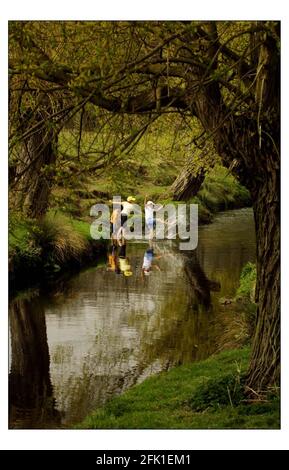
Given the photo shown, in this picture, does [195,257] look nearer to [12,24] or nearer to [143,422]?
[143,422]

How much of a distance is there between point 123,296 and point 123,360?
5.91 metres

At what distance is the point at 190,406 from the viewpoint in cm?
980

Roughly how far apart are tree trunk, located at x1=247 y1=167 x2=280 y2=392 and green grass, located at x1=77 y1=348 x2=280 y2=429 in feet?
1.26

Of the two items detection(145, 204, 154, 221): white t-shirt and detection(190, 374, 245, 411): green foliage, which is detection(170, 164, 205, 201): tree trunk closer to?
detection(145, 204, 154, 221): white t-shirt

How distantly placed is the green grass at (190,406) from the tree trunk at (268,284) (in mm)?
383

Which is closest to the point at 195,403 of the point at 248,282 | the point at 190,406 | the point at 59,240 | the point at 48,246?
the point at 190,406

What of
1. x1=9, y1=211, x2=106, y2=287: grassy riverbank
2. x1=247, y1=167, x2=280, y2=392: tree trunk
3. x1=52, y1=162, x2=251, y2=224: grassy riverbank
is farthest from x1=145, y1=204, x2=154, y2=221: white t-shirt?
x1=247, y1=167, x2=280, y2=392: tree trunk

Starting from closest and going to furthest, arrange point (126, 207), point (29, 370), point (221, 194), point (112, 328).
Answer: point (29, 370) < point (112, 328) < point (126, 207) < point (221, 194)

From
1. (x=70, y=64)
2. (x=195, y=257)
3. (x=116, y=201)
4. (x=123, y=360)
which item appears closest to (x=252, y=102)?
(x=70, y=64)

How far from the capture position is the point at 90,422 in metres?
A: 9.97

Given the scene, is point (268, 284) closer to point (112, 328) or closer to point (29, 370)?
point (29, 370)

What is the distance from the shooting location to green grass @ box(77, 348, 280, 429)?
348 inches

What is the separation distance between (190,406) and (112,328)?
669 centimetres
